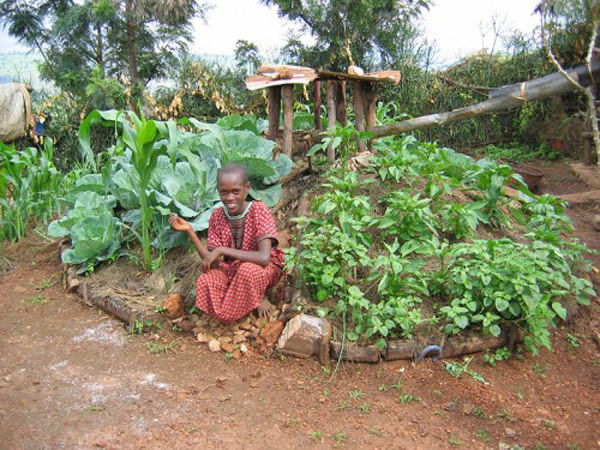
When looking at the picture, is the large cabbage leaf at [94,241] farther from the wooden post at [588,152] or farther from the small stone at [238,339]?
the wooden post at [588,152]

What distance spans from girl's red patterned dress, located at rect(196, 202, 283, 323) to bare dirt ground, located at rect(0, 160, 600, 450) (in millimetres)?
252

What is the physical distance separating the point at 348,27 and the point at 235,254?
6232mm

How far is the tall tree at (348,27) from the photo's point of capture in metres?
7.47

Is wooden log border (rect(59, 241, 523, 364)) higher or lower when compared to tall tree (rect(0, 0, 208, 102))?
lower

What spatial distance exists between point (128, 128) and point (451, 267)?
2027mm

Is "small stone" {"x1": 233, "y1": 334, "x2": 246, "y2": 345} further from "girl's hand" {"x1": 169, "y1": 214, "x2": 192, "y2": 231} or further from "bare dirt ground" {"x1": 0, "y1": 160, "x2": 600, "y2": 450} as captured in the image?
"girl's hand" {"x1": 169, "y1": 214, "x2": 192, "y2": 231}

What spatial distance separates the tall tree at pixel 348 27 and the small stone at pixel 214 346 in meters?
5.86

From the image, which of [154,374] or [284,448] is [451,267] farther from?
[154,374]

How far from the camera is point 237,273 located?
2.54m

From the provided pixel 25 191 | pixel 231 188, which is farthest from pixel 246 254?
pixel 25 191

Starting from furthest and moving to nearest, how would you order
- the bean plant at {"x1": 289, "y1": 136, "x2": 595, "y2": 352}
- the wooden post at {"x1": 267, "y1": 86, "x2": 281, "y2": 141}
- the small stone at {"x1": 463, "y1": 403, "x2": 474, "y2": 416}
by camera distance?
1. the wooden post at {"x1": 267, "y1": 86, "x2": 281, "y2": 141}
2. the bean plant at {"x1": 289, "y1": 136, "x2": 595, "y2": 352}
3. the small stone at {"x1": 463, "y1": 403, "x2": 474, "y2": 416}

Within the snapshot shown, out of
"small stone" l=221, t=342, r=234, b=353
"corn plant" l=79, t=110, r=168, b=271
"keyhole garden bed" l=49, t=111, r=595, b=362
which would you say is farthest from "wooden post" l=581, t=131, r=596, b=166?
"small stone" l=221, t=342, r=234, b=353

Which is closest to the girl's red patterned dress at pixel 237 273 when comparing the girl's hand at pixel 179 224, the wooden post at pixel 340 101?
the girl's hand at pixel 179 224

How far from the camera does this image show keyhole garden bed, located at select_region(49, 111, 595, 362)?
2.38 metres
